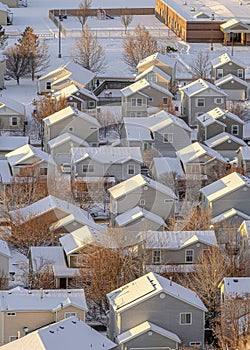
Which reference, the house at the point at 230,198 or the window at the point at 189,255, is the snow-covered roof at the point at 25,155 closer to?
the house at the point at 230,198

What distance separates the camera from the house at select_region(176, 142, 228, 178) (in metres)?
36.0

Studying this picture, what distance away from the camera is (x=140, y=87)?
143 ft

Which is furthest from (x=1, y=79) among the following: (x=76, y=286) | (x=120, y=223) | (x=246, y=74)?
(x=76, y=286)

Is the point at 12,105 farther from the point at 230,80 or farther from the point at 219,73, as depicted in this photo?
the point at 219,73

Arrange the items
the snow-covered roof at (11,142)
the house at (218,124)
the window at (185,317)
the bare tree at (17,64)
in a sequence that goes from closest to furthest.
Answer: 1. the window at (185,317)
2. the snow-covered roof at (11,142)
3. the house at (218,124)
4. the bare tree at (17,64)

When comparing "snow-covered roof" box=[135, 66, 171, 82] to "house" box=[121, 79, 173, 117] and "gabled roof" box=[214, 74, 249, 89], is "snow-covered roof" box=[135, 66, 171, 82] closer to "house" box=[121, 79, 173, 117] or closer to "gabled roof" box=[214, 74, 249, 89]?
"house" box=[121, 79, 173, 117]

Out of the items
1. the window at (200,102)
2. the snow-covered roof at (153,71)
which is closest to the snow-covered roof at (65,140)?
the window at (200,102)

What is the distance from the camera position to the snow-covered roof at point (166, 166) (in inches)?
1390

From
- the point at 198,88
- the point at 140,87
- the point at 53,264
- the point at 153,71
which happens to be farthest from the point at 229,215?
the point at 153,71

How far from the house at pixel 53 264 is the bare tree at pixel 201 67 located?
65.6 ft

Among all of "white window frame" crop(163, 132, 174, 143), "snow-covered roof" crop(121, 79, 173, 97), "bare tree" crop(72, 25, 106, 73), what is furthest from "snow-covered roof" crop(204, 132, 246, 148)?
"bare tree" crop(72, 25, 106, 73)

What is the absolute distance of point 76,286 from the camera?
27.4m

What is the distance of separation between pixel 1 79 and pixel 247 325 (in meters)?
25.6

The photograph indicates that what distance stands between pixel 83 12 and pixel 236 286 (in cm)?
3880
